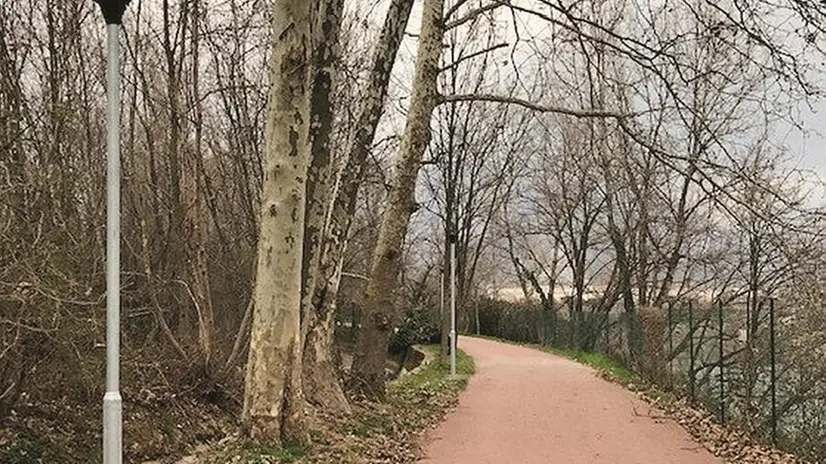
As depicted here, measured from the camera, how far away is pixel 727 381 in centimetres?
1563

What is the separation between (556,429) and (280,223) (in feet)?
20.1

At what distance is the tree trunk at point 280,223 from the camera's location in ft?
32.6

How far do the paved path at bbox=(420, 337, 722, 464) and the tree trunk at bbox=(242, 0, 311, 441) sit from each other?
6.92 ft

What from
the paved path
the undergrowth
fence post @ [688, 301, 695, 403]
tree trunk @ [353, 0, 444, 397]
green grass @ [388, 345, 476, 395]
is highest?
tree trunk @ [353, 0, 444, 397]

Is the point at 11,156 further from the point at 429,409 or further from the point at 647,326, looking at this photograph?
the point at 647,326

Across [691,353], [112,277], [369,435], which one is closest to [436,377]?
[691,353]

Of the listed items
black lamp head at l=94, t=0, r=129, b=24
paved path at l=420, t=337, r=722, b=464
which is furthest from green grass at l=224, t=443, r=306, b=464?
black lamp head at l=94, t=0, r=129, b=24

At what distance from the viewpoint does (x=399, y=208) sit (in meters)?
15.8

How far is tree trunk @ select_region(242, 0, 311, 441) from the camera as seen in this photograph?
9.92 m

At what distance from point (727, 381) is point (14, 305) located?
1115cm

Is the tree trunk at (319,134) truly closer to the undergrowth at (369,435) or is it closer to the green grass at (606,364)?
the undergrowth at (369,435)

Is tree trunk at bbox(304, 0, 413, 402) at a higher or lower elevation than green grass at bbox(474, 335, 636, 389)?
higher

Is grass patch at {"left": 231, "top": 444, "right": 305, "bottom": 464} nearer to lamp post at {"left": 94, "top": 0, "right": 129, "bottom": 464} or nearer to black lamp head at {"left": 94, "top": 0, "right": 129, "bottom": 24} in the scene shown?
lamp post at {"left": 94, "top": 0, "right": 129, "bottom": 464}

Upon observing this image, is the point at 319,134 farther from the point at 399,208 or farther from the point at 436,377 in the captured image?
the point at 436,377
